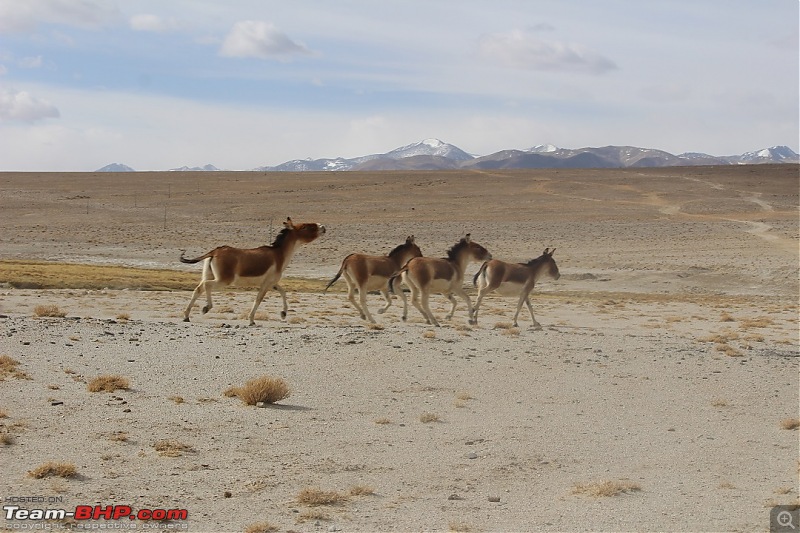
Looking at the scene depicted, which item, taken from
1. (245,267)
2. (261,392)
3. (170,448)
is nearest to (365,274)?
(245,267)

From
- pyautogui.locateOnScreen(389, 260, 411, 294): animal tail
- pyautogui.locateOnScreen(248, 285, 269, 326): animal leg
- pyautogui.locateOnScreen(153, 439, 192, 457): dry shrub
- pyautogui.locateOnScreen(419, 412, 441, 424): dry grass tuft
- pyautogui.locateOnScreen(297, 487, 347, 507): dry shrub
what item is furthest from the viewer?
pyautogui.locateOnScreen(389, 260, 411, 294): animal tail

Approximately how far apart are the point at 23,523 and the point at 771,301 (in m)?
32.6

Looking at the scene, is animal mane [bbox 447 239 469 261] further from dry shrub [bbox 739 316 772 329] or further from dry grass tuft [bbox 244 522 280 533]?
dry grass tuft [bbox 244 522 280 533]

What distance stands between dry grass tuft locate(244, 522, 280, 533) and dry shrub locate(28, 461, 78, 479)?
2.02 metres

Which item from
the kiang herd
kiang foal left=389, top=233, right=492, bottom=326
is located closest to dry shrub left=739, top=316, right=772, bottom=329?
the kiang herd

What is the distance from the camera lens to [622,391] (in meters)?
13.9

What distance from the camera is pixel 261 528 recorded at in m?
7.09

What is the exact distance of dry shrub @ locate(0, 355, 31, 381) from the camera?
1236cm

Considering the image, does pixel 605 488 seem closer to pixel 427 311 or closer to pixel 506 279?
pixel 427 311

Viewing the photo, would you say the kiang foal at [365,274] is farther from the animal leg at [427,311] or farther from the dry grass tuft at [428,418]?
the dry grass tuft at [428,418]

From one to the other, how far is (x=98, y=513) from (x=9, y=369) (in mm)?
6155

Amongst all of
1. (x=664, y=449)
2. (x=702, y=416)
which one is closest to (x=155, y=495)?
(x=664, y=449)

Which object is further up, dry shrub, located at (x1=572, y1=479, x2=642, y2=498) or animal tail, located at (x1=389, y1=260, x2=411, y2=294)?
animal tail, located at (x1=389, y1=260, x2=411, y2=294)

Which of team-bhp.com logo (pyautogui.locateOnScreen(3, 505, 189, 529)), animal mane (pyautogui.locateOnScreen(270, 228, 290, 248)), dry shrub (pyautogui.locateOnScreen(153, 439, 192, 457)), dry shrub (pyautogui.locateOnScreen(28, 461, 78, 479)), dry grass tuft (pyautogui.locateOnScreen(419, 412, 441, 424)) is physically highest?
animal mane (pyautogui.locateOnScreen(270, 228, 290, 248))
